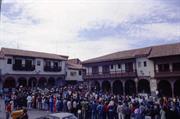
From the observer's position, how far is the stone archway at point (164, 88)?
39300 millimetres

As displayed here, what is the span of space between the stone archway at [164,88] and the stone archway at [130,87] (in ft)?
16.6

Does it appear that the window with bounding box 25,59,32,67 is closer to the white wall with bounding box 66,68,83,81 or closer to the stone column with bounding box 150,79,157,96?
the white wall with bounding box 66,68,83,81

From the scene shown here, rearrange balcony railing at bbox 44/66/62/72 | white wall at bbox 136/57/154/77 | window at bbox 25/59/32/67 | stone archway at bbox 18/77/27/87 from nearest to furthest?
white wall at bbox 136/57/154/77, stone archway at bbox 18/77/27/87, window at bbox 25/59/32/67, balcony railing at bbox 44/66/62/72

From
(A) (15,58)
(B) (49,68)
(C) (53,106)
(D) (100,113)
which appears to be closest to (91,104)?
(D) (100,113)

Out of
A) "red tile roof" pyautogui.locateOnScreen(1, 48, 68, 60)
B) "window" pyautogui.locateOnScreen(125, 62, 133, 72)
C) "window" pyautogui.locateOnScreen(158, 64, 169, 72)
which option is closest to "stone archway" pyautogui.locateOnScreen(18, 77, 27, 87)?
"red tile roof" pyautogui.locateOnScreen(1, 48, 68, 60)

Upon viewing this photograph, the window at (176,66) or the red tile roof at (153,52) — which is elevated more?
the red tile roof at (153,52)

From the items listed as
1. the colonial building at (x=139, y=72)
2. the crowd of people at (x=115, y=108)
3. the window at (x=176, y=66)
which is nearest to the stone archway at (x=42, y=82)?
the colonial building at (x=139, y=72)

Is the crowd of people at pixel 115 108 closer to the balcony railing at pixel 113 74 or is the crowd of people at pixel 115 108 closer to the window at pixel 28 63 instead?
the balcony railing at pixel 113 74

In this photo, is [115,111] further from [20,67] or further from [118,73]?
[20,67]

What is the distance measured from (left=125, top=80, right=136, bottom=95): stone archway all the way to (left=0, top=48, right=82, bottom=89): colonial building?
52.2 feet

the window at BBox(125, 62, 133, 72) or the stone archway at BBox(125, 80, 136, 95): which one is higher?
the window at BBox(125, 62, 133, 72)

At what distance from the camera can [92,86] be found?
1969 inches

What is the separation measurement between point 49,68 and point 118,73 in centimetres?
1458

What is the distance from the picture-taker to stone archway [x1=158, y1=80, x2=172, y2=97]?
39.3 meters
